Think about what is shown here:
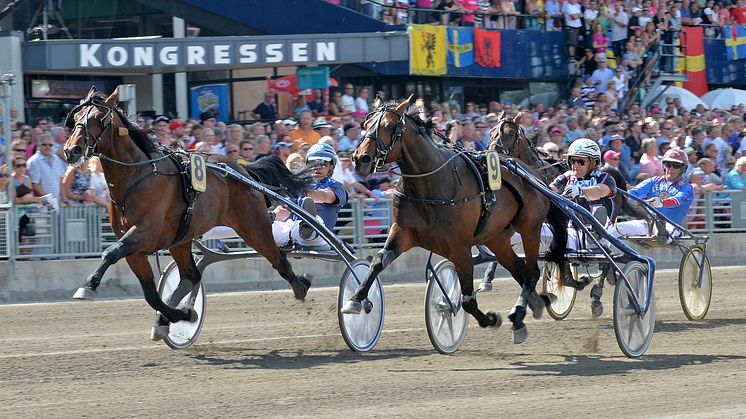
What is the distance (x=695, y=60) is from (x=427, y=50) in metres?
6.89

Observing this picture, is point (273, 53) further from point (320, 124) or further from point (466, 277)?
point (466, 277)

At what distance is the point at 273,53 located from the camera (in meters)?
17.2

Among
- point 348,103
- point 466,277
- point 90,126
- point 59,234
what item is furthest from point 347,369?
point 348,103

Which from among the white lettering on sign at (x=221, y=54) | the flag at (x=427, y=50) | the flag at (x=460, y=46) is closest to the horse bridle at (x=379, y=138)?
the white lettering on sign at (x=221, y=54)

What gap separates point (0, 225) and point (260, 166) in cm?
360

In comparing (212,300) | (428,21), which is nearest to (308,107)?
(428,21)

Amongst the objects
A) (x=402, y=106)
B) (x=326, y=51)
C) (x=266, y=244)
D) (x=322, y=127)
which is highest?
(x=326, y=51)

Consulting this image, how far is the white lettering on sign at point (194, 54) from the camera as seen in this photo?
16.7 metres

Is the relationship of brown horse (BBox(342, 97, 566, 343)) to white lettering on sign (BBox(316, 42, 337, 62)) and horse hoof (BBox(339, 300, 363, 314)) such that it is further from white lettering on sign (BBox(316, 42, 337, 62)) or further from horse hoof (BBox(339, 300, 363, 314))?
white lettering on sign (BBox(316, 42, 337, 62))

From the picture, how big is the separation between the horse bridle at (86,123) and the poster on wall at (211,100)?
1026cm

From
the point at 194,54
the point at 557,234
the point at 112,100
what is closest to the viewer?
the point at 112,100

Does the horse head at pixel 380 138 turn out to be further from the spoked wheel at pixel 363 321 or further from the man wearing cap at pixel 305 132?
the man wearing cap at pixel 305 132

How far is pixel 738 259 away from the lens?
16359mm

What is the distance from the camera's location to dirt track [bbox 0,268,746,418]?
21.0ft
